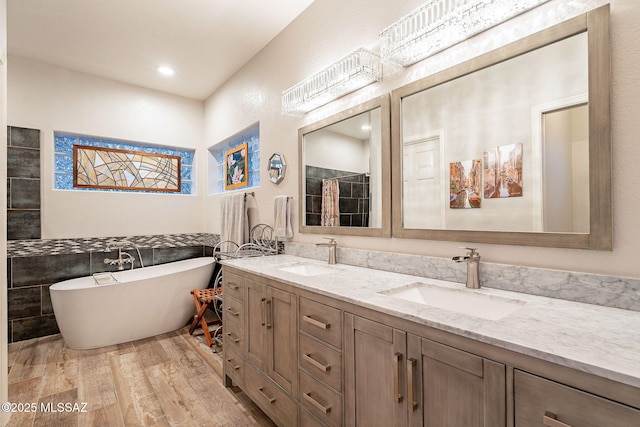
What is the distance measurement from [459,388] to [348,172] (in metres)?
1.43

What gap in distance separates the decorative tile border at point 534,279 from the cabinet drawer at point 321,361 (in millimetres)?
600

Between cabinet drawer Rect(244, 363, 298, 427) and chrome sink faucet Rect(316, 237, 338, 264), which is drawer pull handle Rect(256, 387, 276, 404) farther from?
chrome sink faucet Rect(316, 237, 338, 264)

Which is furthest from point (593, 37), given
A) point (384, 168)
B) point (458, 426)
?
point (458, 426)

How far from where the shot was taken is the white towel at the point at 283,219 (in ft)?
8.36

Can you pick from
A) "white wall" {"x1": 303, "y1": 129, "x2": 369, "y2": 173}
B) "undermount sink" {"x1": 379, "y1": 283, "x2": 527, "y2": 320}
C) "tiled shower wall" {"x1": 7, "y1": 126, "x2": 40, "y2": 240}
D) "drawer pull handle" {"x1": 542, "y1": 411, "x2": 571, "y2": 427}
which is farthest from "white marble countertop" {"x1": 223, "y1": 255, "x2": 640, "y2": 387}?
"tiled shower wall" {"x1": 7, "y1": 126, "x2": 40, "y2": 240}

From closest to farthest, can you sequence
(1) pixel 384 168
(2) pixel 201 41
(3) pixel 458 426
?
(3) pixel 458 426, (1) pixel 384 168, (2) pixel 201 41

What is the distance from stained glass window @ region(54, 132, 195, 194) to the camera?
344 centimetres

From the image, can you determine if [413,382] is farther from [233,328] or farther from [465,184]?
[233,328]

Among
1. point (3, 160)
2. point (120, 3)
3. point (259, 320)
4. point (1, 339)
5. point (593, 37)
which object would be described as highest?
point (120, 3)

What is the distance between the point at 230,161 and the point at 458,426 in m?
3.56

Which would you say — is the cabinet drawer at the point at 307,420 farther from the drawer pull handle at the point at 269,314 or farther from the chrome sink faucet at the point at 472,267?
the chrome sink faucet at the point at 472,267

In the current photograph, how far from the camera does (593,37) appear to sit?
1080mm

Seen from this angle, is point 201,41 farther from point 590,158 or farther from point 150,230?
point 590,158

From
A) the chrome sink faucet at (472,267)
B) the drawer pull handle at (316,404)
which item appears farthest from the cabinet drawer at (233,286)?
the chrome sink faucet at (472,267)
